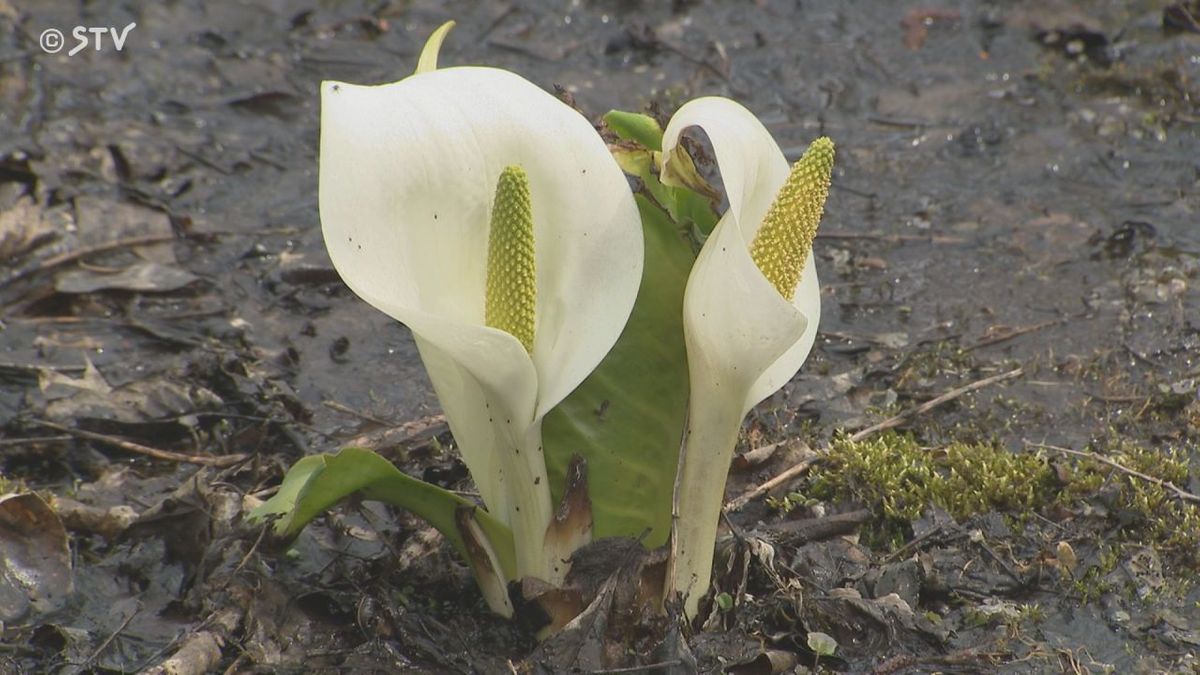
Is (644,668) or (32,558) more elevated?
(644,668)

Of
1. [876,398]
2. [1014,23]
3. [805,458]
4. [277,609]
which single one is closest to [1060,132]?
[1014,23]

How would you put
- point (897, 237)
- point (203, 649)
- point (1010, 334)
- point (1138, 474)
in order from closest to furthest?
point (203, 649)
point (1138, 474)
point (1010, 334)
point (897, 237)

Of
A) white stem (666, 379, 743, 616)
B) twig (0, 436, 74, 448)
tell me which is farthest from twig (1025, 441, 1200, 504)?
twig (0, 436, 74, 448)

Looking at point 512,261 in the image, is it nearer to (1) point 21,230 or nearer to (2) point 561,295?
(2) point 561,295

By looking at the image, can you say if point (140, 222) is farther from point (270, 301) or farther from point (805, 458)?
point (805, 458)

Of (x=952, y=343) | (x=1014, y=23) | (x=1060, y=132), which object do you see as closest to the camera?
(x=952, y=343)

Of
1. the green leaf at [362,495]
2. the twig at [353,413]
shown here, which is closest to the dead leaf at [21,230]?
the twig at [353,413]

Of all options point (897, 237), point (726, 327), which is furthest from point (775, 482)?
point (897, 237)

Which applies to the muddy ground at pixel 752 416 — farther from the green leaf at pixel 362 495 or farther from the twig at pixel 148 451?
the green leaf at pixel 362 495
